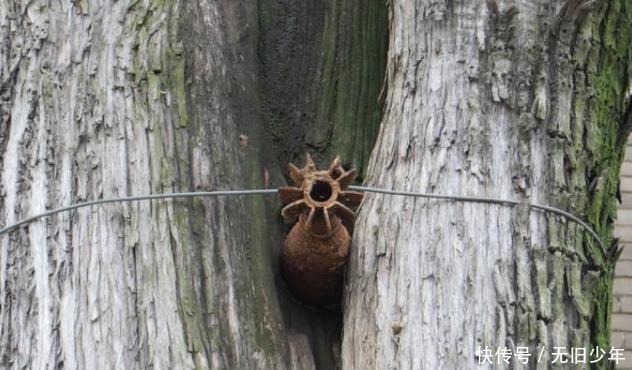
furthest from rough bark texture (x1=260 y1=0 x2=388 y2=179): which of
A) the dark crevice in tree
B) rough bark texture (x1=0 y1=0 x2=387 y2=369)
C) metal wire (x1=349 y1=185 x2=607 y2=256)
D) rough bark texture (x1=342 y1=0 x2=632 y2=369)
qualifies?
metal wire (x1=349 y1=185 x2=607 y2=256)

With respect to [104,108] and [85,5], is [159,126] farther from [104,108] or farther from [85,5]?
[85,5]

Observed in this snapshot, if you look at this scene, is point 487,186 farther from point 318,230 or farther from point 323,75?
point 323,75

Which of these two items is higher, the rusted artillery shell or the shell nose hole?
the shell nose hole

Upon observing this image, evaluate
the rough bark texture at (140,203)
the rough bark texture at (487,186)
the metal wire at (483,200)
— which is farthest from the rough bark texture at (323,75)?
the metal wire at (483,200)

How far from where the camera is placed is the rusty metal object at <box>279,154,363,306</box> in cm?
210

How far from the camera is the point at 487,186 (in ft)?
6.93

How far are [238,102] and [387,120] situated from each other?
1.16 ft

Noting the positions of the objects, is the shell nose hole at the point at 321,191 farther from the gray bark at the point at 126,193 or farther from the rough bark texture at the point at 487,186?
the gray bark at the point at 126,193

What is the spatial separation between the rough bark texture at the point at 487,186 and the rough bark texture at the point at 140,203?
252 mm

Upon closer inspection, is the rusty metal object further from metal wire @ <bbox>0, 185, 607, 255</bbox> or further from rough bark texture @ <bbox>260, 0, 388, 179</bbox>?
rough bark texture @ <bbox>260, 0, 388, 179</bbox>

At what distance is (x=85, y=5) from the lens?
232 cm

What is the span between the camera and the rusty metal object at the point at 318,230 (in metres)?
2.10

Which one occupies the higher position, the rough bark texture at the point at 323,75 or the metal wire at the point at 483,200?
the rough bark texture at the point at 323,75

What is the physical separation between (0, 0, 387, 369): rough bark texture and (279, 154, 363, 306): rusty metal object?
0.06 metres
